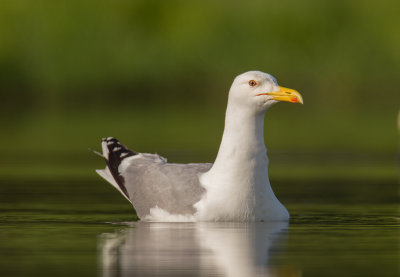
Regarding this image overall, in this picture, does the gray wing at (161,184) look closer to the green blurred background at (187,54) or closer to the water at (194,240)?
the water at (194,240)

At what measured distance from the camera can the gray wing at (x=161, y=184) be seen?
1092 centimetres

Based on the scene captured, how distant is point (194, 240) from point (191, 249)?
517mm

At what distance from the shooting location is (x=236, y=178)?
1070 centimetres

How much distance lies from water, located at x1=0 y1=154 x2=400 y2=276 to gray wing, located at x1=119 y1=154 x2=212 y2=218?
22 cm

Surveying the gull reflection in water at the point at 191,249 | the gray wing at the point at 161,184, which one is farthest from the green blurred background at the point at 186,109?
the gray wing at the point at 161,184

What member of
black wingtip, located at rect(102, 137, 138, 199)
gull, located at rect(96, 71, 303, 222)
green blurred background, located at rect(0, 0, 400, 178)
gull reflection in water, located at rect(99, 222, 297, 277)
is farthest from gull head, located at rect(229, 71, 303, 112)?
green blurred background, located at rect(0, 0, 400, 178)

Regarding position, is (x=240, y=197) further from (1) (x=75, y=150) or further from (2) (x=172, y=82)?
(2) (x=172, y=82)

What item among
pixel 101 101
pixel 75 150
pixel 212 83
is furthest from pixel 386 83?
pixel 75 150

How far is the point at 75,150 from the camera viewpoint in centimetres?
2291

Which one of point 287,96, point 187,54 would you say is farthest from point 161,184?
point 187,54

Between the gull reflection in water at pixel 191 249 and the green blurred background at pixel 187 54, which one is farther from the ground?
the green blurred background at pixel 187 54

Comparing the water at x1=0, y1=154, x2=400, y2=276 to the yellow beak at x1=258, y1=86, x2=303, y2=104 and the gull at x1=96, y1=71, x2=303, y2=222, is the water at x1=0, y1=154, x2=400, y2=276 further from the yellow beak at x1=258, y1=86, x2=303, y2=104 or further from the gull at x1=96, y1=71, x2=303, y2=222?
the yellow beak at x1=258, y1=86, x2=303, y2=104

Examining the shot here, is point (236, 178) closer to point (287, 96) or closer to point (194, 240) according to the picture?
point (287, 96)

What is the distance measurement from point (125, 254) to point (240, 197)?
1990 millimetres
